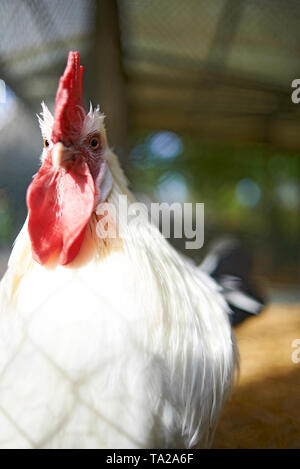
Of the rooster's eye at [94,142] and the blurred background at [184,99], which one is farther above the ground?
the blurred background at [184,99]

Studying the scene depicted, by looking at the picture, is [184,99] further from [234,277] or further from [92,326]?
[92,326]

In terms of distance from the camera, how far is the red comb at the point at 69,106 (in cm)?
68

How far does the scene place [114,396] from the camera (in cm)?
→ 61

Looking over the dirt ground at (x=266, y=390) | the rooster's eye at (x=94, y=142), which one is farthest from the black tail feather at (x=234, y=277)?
the rooster's eye at (x=94, y=142)

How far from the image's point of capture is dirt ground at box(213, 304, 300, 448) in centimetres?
103

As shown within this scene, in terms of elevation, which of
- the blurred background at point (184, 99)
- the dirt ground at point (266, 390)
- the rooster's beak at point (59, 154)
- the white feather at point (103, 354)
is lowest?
the dirt ground at point (266, 390)

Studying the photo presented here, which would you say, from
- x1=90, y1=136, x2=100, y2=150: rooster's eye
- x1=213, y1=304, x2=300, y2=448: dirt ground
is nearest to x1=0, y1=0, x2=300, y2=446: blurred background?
x1=213, y1=304, x2=300, y2=448: dirt ground

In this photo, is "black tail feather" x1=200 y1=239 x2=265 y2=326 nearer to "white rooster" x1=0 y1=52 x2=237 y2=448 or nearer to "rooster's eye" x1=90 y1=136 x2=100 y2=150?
"white rooster" x1=0 y1=52 x2=237 y2=448

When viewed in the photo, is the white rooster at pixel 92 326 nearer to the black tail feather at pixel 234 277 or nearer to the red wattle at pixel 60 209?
the red wattle at pixel 60 209

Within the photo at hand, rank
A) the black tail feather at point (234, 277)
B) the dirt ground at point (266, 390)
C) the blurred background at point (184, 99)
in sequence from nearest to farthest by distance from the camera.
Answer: the dirt ground at point (266, 390)
the blurred background at point (184, 99)
the black tail feather at point (234, 277)

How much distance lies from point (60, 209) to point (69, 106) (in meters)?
0.24

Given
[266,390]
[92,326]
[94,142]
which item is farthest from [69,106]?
[266,390]

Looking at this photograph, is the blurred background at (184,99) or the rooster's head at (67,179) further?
the blurred background at (184,99)
